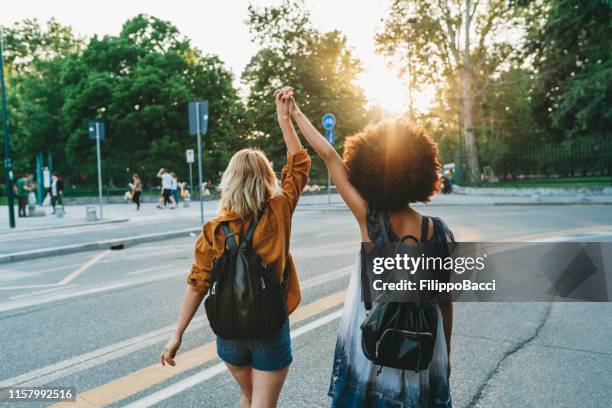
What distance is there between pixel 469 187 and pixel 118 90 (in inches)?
902

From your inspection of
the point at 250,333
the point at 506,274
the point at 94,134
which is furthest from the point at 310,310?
the point at 94,134

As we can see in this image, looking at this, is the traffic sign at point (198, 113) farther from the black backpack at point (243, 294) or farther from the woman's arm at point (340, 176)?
the black backpack at point (243, 294)

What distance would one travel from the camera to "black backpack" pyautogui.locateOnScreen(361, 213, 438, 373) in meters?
Answer: 1.88

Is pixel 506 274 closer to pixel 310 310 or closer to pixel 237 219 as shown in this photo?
pixel 310 310

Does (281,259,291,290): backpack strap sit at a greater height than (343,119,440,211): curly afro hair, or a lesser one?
lesser

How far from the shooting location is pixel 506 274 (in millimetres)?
6895

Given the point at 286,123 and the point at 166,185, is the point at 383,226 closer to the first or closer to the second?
the point at 286,123

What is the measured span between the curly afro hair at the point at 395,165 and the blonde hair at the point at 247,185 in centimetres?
46

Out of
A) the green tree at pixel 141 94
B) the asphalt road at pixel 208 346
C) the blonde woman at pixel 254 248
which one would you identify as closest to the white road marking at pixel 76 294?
→ the asphalt road at pixel 208 346

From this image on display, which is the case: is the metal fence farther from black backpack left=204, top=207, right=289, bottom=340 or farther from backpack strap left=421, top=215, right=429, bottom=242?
black backpack left=204, top=207, right=289, bottom=340

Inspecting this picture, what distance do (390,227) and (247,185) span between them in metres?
0.68

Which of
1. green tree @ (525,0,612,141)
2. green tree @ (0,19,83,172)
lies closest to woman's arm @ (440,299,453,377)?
green tree @ (525,0,612,141)

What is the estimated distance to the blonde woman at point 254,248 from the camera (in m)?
2.35

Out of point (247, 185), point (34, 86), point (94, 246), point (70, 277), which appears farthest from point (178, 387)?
point (34, 86)
